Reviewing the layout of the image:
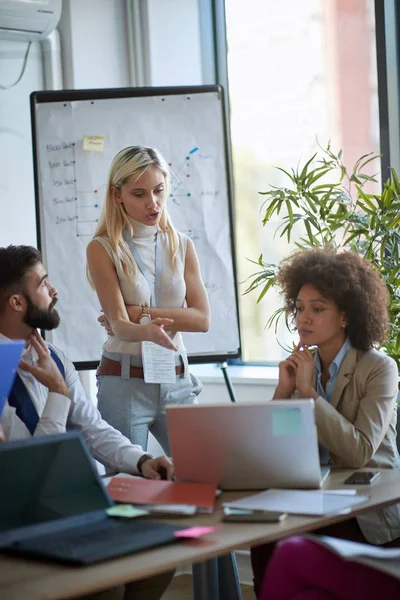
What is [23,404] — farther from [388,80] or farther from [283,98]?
[283,98]

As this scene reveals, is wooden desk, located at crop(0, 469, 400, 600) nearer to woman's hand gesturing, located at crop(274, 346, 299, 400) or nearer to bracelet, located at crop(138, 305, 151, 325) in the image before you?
woman's hand gesturing, located at crop(274, 346, 299, 400)

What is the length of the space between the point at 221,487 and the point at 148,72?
9.30 ft

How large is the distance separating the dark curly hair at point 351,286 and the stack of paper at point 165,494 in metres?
0.80

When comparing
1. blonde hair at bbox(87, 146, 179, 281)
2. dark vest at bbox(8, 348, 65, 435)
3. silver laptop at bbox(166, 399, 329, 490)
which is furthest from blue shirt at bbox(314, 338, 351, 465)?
dark vest at bbox(8, 348, 65, 435)

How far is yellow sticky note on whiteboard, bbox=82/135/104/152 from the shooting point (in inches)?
150

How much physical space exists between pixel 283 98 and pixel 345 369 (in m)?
2.15

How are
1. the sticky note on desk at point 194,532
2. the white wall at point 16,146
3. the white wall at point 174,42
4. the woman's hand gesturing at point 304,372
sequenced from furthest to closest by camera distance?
the white wall at point 174,42
the white wall at point 16,146
the woman's hand gesturing at point 304,372
the sticky note on desk at point 194,532

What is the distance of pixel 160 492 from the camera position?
2.06 meters

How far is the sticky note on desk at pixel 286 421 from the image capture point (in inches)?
80.1

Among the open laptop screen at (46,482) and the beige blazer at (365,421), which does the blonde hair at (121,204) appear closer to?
the beige blazer at (365,421)

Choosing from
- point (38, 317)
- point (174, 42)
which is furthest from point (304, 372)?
point (174, 42)

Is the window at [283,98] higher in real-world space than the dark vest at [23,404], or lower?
higher

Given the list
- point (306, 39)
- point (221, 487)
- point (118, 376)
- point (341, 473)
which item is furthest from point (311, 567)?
point (306, 39)

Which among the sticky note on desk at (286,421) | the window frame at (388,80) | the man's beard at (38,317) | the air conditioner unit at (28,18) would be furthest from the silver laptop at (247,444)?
the air conditioner unit at (28,18)
